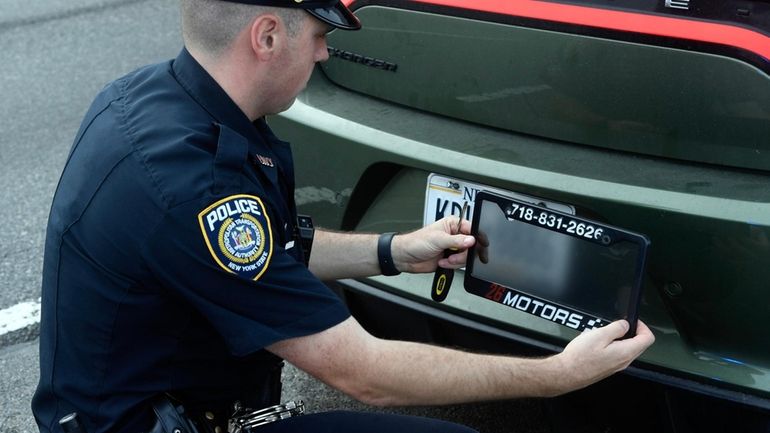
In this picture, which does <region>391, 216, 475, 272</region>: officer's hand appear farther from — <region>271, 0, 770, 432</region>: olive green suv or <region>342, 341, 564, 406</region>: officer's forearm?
<region>342, 341, 564, 406</region>: officer's forearm

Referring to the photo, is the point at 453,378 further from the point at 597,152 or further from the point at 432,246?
the point at 597,152

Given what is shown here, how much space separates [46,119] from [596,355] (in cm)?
386

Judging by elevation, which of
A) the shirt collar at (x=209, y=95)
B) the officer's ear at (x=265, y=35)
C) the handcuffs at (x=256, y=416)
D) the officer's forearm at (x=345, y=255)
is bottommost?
the handcuffs at (x=256, y=416)

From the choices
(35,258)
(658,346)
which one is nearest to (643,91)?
(658,346)

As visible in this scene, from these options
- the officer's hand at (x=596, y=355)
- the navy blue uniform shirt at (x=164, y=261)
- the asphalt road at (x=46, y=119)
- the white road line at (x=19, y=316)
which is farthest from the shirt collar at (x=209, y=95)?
the white road line at (x=19, y=316)

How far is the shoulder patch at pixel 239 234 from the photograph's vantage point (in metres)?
1.80

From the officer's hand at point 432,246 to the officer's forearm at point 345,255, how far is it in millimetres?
58

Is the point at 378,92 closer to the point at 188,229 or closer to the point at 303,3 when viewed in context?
the point at 303,3

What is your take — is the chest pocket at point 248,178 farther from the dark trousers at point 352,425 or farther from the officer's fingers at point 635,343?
the officer's fingers at point 635,343

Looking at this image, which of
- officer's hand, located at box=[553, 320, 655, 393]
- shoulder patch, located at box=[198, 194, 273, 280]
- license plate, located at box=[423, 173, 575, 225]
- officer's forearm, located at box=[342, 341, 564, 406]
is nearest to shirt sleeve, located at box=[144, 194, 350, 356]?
shoulder patch, located at box=[198, 194, 273, 280]

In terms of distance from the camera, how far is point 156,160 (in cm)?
183

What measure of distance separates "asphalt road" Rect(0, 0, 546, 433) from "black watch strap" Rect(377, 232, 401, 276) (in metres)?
0.68

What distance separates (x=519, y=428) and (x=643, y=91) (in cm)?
105

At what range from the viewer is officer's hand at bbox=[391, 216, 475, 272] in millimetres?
2299
